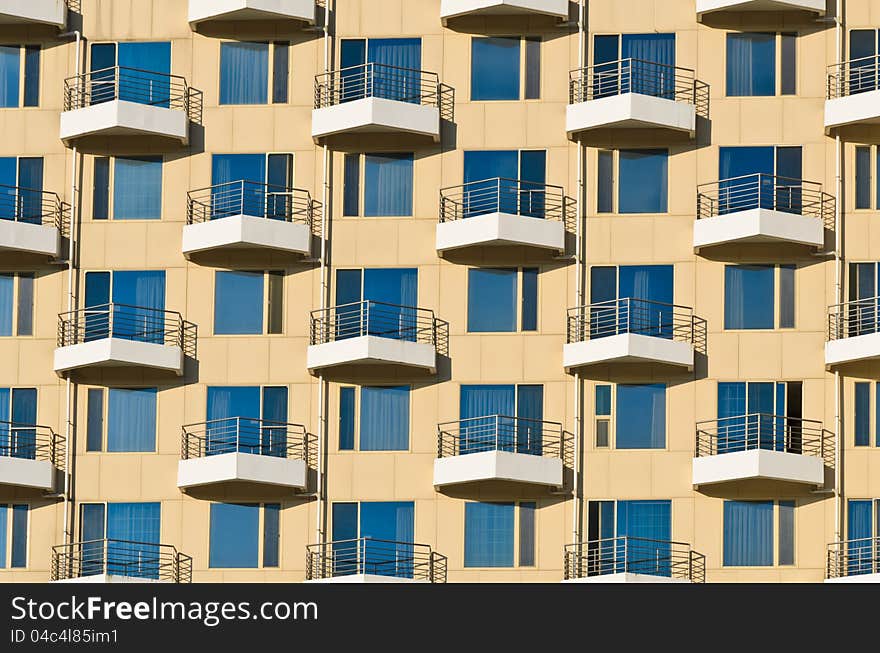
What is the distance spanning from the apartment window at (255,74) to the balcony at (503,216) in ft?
18.5

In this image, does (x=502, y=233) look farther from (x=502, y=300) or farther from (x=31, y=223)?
(x=31, y=223)

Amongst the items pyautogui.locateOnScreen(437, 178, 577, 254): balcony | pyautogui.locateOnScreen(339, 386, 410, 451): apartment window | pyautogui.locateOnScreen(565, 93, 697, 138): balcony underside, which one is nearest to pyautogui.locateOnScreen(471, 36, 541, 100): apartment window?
pyautogui.locateOnScreen(565, 93, 697, 138): balcony underside

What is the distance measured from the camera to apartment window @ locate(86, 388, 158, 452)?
232 ft

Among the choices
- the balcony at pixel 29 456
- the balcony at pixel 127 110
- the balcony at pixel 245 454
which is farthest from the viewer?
the balcony at pixel 127 110

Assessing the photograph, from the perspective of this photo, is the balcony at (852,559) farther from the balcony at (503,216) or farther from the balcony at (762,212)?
the balcony at (503,216)

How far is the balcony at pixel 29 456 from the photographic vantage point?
69812 millimetres

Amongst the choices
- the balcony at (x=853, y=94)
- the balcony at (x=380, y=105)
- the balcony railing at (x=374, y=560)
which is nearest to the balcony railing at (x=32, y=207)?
the balcony at (x=380, y=105)

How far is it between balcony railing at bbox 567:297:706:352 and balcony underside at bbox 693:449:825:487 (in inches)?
130

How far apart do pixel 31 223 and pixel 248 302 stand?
636 centimetres

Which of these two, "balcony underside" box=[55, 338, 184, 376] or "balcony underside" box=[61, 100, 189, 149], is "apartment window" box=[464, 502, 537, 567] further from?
"balcony underside" box=[61, 100, 189, 149]

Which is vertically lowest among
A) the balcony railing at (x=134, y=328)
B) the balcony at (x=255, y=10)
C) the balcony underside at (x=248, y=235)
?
the balcony railing at (x=134, y=328)

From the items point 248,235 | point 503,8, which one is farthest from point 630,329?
point 248,235

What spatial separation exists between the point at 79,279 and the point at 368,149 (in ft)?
28.2

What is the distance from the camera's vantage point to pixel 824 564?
68500mm
